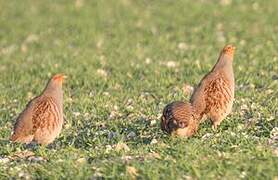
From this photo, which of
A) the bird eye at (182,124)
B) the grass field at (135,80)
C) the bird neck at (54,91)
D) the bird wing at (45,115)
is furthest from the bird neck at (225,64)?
the bird wing at (45,115)

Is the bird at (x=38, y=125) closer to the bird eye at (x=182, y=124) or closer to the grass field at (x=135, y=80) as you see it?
the grass field at (x=135, y=80)

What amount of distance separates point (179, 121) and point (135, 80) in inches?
201

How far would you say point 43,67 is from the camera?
15938 mm

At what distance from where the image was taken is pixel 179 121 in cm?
897

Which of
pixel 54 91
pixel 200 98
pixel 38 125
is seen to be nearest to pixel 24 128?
pixel 38 125

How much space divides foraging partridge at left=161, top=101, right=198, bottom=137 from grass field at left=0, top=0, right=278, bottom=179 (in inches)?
5.8

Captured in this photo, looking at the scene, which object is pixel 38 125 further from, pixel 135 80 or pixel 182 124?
pixel 135 80

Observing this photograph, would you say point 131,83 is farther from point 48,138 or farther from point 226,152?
point 226,152

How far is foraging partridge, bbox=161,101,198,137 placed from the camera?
29.4 feet

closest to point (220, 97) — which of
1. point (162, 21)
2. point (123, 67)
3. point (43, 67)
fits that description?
point (123, 67)

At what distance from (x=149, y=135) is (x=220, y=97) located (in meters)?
0.93

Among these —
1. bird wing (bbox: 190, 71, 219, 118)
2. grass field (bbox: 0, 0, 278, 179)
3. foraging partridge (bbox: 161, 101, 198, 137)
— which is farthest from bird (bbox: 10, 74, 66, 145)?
bird wing (bbox: 190, 71, 219, 118)

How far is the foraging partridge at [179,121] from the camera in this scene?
8969mm

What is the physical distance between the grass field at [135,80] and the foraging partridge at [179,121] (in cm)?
15
